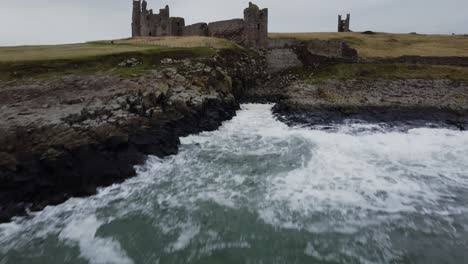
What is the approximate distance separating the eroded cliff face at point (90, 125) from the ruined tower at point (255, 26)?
17971 millimetres

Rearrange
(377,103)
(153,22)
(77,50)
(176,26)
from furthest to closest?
(153,22), (176,26), (77,50), (377,103)

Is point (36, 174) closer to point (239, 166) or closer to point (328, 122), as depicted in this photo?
point (239, 166)

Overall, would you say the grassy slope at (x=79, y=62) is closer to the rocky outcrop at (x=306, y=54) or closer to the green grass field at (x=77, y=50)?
the green grass field at (x=77, y=50)

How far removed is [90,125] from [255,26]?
3212cm

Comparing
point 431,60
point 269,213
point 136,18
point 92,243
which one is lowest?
point 92,243

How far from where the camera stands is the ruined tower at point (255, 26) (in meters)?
44.7

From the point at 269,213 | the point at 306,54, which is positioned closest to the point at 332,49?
the point at 306,54

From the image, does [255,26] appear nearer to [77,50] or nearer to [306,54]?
[306,54]

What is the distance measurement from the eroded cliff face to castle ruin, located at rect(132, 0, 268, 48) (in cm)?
1834

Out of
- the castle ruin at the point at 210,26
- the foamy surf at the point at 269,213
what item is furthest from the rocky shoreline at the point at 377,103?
the castle ruin at the point at 210,26

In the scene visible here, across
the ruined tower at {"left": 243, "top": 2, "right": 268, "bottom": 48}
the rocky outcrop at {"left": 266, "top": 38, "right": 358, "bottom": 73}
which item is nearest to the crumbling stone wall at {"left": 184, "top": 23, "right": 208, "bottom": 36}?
the ruined tower at {"left": 243, "top": 2, "right": 268, "bottom": 48}

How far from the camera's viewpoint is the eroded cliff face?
1364cm

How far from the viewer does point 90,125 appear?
16.9 metres

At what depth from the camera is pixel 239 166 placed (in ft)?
55.9
